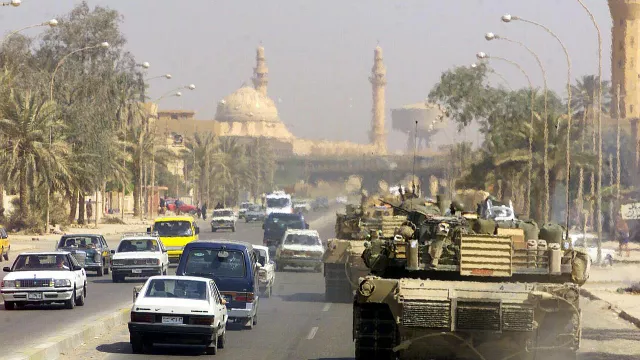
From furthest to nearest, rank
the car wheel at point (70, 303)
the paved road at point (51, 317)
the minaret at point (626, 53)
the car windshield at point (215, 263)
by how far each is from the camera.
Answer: the minaret at point (626, 53)
the car wheel at point (70, 303)
the car windshield at point (215, 263)
the paved road at point (51, 317)

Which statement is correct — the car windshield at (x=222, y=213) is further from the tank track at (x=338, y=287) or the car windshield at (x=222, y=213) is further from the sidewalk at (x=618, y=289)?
the tank track at (x=338, y=287)

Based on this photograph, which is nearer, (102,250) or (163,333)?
(163,333)

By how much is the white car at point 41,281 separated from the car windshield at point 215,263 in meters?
4.90

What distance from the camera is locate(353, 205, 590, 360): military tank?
51.3 ft

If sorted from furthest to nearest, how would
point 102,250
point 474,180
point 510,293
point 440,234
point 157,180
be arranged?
point 157,180
point 474,180
point 102,250
point 440,234
point 510,293

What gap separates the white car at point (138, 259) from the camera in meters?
35.6

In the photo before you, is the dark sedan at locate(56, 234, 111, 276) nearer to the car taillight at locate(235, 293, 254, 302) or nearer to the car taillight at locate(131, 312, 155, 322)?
the car taillight at locate(235, 293, 254, 302)

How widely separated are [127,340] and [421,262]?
594cm

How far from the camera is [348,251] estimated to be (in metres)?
27.7

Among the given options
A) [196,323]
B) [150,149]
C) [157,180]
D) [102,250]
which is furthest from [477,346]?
[157,180]

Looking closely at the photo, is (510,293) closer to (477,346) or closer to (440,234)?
(477,346)

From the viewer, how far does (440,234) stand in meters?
17.4

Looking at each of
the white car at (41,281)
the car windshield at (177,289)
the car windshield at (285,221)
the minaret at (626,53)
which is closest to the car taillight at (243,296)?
the car windshield at (177,289)

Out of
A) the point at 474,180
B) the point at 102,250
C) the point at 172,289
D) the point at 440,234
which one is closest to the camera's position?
the point at 440,234
